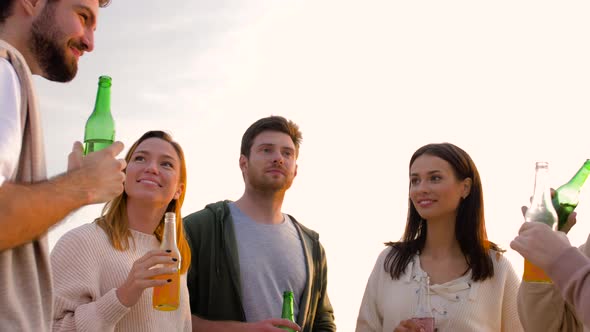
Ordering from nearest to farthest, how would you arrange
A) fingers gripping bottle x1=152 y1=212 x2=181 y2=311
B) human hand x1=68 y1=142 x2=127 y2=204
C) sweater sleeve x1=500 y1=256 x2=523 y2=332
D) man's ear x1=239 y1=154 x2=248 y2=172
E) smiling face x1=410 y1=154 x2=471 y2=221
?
human hand x1=68 y1=142 x2=127 y2=204
fingers gripping bottle x1=152 y1=212 x2=181 y2=311
sweater sleeve x1=500 y1=256 x2=523 y2=332
smiling face x1=410 y1=154 x2=471 y2=221
man's ear x1=239 y1=154 x2=248 y2=172

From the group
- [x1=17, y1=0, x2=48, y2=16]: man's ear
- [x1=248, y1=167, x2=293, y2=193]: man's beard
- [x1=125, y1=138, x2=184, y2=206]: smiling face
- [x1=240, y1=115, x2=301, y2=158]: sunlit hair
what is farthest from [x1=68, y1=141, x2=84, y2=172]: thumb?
[x1=240, y1=115, x2=301, y2=158]: sunlit hair

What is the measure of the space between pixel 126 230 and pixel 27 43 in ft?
7.89

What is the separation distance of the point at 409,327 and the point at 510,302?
105cm

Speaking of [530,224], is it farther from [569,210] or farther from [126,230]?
[126,230]

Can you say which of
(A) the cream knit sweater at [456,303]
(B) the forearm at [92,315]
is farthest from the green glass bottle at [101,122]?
(A) the cream knit sweater at [456,303]

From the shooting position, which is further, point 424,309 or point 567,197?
point 424,309

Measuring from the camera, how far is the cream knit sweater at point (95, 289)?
13.7ft

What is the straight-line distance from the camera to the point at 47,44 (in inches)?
109

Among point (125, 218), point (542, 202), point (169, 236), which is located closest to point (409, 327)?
point (542, 202)

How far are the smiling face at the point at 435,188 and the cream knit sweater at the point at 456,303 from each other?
0.48 meters

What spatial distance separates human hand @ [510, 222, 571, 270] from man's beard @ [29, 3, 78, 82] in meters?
2.36

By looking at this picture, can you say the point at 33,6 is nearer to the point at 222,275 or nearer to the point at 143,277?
the point at 143,277

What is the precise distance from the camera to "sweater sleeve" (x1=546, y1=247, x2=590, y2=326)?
2.84 m

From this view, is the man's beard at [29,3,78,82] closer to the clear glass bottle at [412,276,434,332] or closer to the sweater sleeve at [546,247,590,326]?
the sweater sleeve at [546,247,590,326]
